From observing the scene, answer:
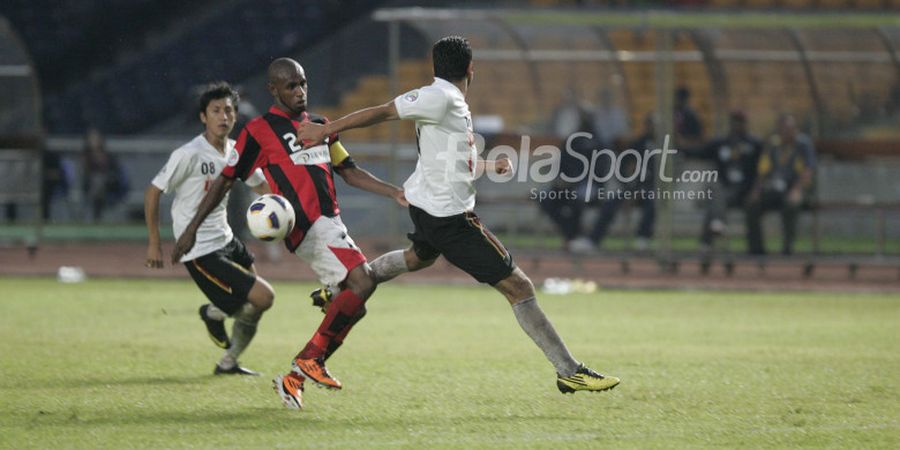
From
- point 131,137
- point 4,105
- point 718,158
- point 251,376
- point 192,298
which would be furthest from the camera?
point 131,137

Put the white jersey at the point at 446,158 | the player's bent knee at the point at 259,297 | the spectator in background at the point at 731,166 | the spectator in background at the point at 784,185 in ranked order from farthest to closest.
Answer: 1. the spectator in background at the point at 731,166
2. the spectator in background at the point at 784,185
3. the player's bent knee at the point at 259,297
4. the white jersey at the point at 446,158

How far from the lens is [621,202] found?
704 inches

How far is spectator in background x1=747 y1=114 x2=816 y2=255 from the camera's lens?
17.1 m

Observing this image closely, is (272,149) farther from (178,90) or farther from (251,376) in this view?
(178,90)

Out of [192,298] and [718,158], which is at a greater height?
[718,158]

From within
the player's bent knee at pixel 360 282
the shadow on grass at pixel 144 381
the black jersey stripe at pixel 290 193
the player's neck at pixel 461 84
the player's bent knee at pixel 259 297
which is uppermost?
the player's neck at pixel 461 84

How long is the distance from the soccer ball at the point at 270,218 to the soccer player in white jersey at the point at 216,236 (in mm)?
1233

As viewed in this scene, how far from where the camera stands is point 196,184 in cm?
915

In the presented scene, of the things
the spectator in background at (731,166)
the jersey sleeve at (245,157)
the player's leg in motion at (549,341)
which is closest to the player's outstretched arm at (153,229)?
the jersey sleeve at (245,157)

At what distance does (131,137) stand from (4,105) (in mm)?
7204

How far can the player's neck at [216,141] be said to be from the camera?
30.2 ft

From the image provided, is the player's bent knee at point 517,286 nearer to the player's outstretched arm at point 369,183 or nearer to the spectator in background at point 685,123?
the player's outstretched arm at point 369,183

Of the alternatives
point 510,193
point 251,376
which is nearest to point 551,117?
point 510,193

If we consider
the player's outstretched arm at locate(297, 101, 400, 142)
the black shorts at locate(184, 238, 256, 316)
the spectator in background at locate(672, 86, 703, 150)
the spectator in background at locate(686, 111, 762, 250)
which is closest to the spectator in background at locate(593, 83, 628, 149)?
the spectator in background at locate(672, 86, 703, 150)
